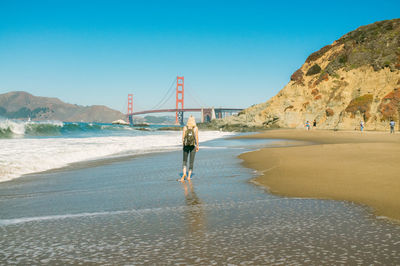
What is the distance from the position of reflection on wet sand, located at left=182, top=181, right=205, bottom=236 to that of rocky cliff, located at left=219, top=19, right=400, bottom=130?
104ft

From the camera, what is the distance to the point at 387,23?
43875mm

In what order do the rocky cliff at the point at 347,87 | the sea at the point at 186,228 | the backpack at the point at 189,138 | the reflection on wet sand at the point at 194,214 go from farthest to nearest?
the rocky cliff at the point at 347,87 < the backpack at the point at 189,138 < the reflection on wet sand at the point at 194,214 < the sea at the point at 186,228

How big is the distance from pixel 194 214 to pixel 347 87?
39.9 m

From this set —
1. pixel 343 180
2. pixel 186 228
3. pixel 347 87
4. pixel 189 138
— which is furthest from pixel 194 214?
pixel 347 87

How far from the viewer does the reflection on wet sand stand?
318 cm

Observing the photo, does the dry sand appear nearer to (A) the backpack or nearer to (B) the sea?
(B) the sea

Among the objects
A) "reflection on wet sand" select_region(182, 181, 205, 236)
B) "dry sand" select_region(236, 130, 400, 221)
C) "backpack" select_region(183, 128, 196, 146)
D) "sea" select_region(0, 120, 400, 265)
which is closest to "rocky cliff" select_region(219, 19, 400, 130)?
"dry sand" select_region(236, 130, 400, 221)

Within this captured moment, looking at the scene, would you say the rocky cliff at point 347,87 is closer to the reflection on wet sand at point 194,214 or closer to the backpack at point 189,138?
the backpack at point 189,138

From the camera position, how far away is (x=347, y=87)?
129ft

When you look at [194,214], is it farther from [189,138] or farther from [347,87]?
[347,87]

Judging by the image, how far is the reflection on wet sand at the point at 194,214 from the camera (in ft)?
10.4

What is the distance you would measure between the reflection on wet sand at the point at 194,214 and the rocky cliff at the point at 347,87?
31796 mm

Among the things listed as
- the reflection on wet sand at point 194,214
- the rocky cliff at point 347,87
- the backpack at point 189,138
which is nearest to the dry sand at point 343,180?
the reflection on wet sand at point 194,214

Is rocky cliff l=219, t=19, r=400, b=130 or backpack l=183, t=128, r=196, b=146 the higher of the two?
rocky cliff l=219, t=19, r=400, b=130
